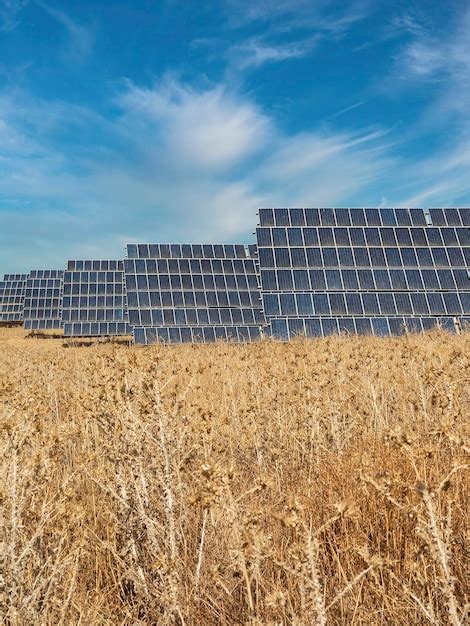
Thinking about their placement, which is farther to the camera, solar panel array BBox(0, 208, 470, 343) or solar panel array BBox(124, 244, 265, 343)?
solar panel array BBox(124, 244, 265, 343)

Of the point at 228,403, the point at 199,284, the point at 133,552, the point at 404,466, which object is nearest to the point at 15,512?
the point at 133,552

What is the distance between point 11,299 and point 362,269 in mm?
44651

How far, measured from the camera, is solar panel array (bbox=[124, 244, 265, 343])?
64.6 feet

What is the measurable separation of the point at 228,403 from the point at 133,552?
11.1ft

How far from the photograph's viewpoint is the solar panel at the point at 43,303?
3859 cm

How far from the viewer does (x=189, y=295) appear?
22.0 metres

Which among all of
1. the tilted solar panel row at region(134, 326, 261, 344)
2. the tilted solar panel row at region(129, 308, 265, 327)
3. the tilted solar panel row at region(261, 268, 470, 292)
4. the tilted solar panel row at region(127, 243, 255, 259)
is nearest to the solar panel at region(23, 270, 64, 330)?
the tilted solar panel row at region(127, 243, 255, 259)

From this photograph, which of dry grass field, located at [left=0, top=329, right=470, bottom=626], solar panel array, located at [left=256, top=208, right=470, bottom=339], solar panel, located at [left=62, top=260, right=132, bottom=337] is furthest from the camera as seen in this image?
solar panel, located at [left=62, top=260, right=132, bottom=337]

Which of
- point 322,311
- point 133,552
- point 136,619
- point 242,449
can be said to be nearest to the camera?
point 136,619

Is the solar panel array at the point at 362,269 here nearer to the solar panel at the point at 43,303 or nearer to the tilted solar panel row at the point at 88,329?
the tilted solar panel row at the point at 88,329

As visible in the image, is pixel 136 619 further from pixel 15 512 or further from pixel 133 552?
pixel 15 512

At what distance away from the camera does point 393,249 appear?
18.5 meters

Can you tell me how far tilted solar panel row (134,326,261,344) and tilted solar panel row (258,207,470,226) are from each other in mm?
4704

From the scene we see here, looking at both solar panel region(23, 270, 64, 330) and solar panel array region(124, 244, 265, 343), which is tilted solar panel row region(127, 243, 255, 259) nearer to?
solar panel array region(124, 244, 265, 343)
